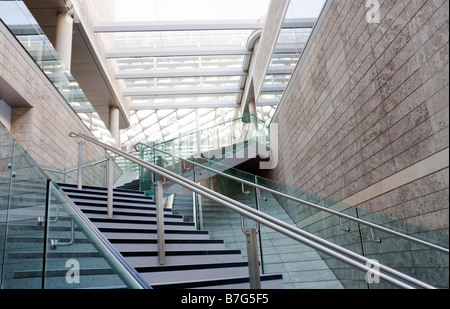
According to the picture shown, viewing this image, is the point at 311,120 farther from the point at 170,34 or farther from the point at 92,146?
the point at 170,34

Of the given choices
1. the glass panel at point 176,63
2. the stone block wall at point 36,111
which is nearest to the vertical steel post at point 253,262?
the stone block wall at point 36,111

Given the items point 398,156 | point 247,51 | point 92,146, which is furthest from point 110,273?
point 247,51

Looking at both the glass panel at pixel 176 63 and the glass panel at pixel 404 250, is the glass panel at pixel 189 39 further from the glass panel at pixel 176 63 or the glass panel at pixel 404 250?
the glass panel at pixel 404 250

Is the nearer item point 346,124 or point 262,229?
point 262,229

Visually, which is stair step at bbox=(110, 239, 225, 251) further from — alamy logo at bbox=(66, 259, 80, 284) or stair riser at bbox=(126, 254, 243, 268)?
alamy logo at bbox=(66, 259, 80, 284)

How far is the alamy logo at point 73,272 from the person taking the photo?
197cm

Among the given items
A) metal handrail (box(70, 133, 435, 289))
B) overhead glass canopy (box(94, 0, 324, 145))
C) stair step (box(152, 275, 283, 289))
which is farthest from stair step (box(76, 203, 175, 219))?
overhead glass canopy (box(94, 0, 324, 145))

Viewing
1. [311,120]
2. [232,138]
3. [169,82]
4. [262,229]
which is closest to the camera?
[262,229]

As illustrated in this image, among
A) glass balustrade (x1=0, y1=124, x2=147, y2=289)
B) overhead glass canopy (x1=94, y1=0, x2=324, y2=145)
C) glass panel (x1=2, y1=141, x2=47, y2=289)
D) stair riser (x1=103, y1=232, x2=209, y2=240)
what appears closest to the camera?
glass balustrade (x1=0, y1=124, x2=147, y2=289)

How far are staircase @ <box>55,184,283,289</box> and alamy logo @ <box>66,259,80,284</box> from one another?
3.17 ft

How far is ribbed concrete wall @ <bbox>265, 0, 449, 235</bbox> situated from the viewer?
120 inches

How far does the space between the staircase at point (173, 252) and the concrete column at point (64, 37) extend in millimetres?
5889

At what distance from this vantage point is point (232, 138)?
10.3 m

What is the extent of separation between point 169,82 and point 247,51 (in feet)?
13.4
